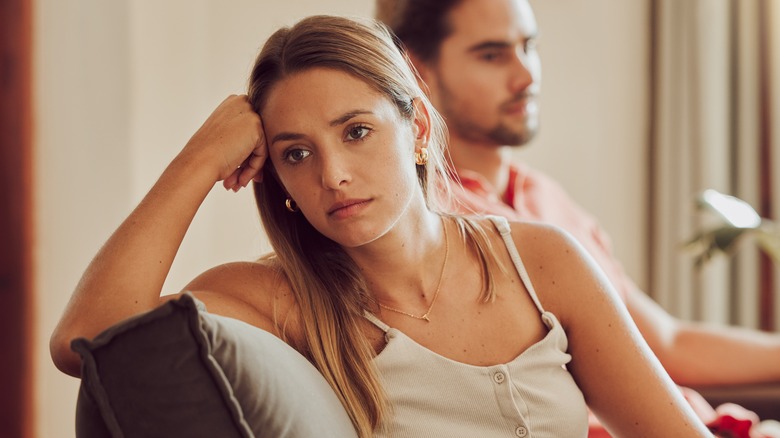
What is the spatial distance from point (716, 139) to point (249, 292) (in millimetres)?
2301

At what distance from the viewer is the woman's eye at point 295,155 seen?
1.26 metres

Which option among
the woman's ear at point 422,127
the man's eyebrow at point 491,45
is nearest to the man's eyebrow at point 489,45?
the man's eyebrow at point 491,45

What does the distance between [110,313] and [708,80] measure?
255cm

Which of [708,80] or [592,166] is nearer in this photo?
[708,80]

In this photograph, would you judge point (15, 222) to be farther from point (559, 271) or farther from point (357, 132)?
point (559, 271)

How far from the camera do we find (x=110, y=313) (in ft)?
3.70

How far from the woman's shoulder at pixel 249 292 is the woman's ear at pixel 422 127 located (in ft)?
0.96

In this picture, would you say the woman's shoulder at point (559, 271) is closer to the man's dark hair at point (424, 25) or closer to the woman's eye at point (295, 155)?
the woman's eye at point (295, 155)

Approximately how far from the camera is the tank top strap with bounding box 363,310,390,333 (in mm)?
1325

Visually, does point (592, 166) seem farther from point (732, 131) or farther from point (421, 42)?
point (421, 42)

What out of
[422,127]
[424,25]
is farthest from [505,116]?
[422,127]

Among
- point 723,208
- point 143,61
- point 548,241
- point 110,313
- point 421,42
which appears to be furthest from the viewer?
point 143,61

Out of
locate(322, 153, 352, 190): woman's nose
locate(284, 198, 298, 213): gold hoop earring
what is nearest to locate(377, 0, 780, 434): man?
locate(284, 198, 298, 213): gold hoop earring

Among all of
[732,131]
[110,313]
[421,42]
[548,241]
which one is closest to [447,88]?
[421,42]
